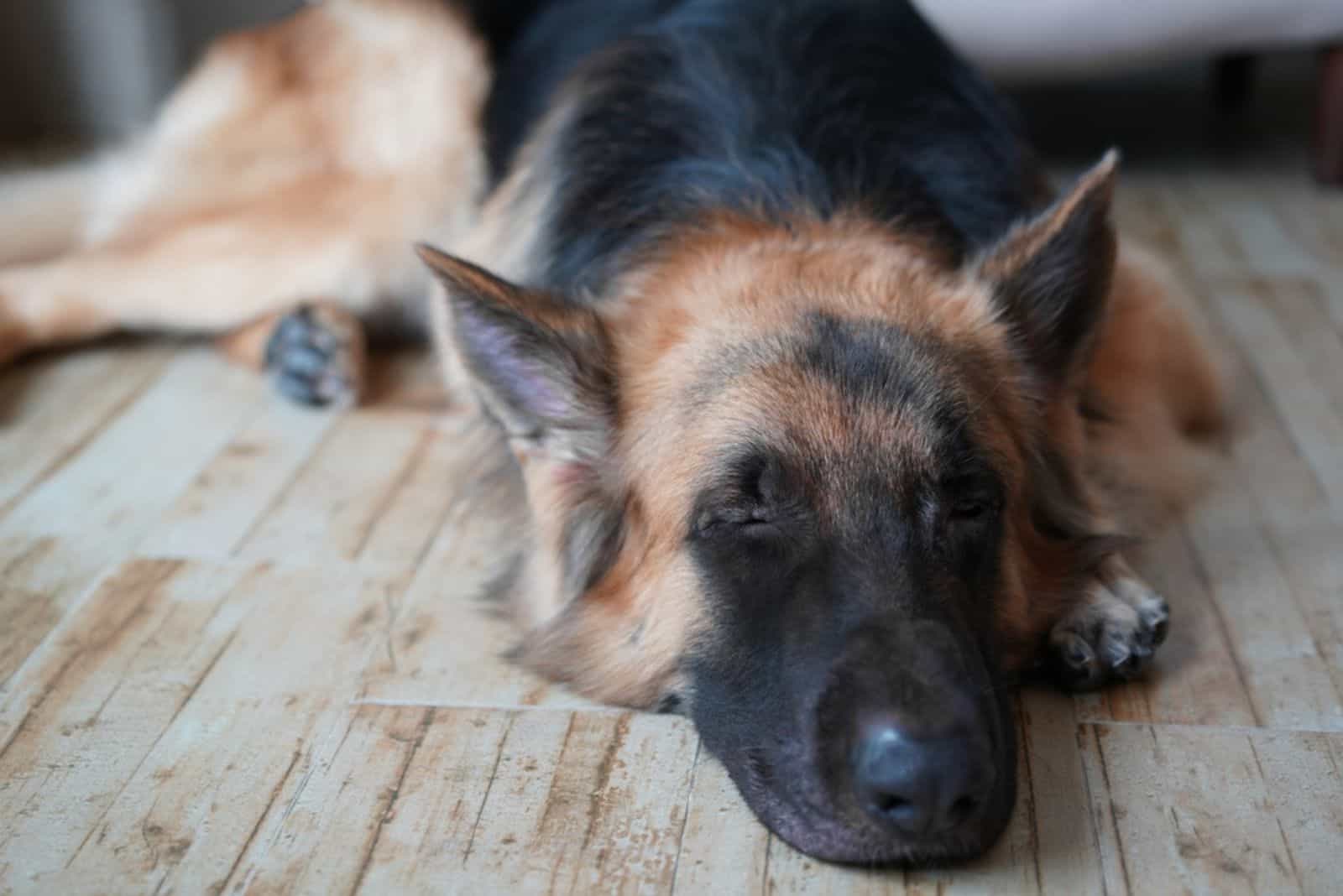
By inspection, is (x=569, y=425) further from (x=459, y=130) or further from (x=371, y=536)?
(x=459, y=130)

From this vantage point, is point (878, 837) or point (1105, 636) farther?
point (1105, 636)

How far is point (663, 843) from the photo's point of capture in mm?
2115

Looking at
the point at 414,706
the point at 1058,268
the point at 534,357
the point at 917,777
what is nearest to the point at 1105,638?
the point at 1058,268

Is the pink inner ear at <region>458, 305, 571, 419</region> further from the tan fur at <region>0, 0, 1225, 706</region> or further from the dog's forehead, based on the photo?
the dog's forehead

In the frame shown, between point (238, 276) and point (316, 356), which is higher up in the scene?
point (238, 276)

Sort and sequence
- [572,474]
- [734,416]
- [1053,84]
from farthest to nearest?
1. [1053,84]
2. [572,474]
3. [734,416]

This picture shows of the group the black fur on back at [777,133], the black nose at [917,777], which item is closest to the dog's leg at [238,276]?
the black fur on back at [777,133]

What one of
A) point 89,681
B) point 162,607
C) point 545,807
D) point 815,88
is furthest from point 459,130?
point 545,807

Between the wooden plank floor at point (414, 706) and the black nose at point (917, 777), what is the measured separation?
0.17 meters

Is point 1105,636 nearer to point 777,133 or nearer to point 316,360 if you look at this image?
point 777,133

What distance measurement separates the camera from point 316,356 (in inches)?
149

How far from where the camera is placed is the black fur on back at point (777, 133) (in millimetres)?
2805

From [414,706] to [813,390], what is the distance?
3.04 ft

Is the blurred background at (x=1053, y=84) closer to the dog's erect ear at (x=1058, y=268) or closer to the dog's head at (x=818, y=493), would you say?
the dog's erect ear at (x=1058, y=268)
